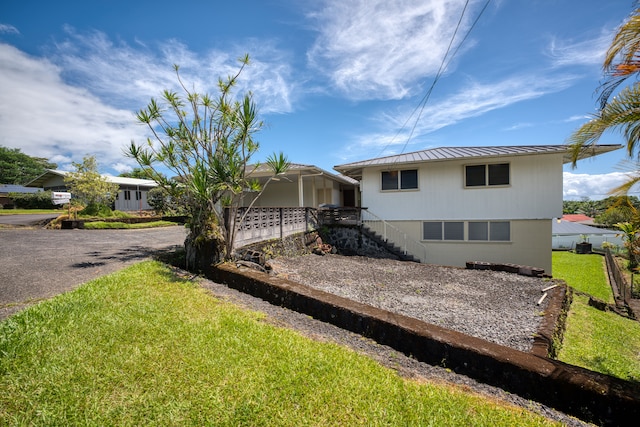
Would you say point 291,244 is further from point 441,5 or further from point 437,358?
point 441,5

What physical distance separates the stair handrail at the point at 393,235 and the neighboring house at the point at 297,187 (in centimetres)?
326

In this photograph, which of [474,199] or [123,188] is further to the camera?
[123,188]

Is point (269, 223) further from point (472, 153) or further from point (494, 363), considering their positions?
point (472, 153)

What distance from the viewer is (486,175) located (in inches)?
442

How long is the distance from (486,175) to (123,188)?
2808 centimetres

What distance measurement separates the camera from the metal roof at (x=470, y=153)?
32.4 ft

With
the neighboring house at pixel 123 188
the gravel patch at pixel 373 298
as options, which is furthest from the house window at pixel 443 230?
the neighboring house at pixel 123 188

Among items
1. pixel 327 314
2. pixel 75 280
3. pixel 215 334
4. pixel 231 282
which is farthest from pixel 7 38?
pixel 327 314

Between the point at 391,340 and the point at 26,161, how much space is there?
236ft

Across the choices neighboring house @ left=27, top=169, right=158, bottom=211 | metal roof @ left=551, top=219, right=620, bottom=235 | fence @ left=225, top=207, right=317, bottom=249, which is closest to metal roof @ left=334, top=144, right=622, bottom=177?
fence @ left=225, top=207, right=317, bottom=249

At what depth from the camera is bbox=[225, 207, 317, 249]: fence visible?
7.57 metres

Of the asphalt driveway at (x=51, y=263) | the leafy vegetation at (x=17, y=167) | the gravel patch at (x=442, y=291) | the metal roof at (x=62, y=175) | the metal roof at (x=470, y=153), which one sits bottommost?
the gravel patch at (x=442, y=291)

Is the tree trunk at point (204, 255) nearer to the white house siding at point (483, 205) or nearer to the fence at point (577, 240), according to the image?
the white house siding at point (483, 205)

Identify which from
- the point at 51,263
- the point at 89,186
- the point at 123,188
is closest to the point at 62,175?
the point at 123,188
